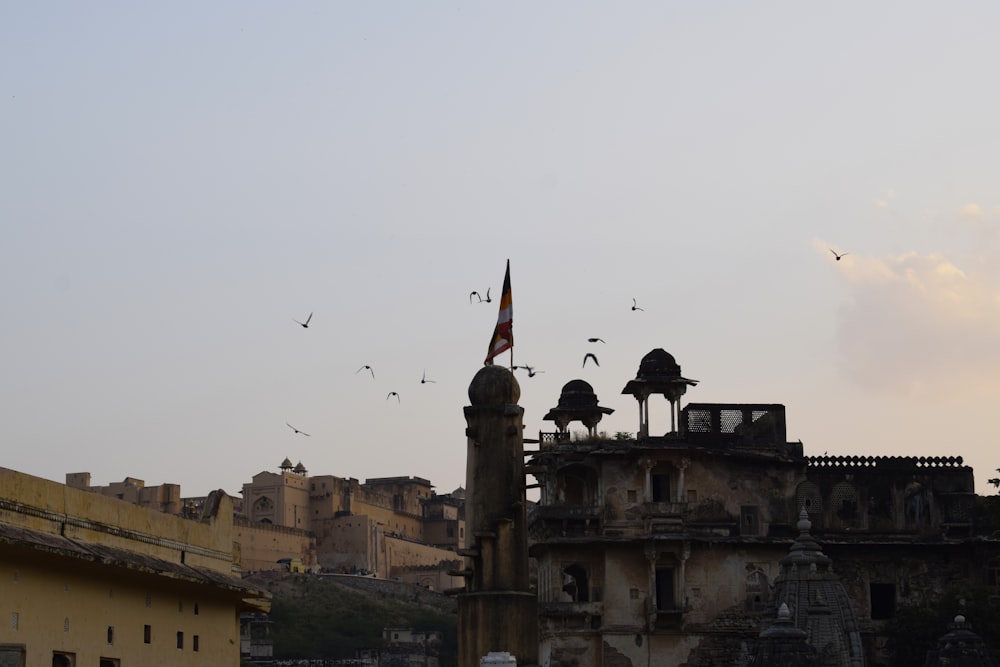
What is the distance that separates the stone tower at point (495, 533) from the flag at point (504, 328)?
1078mm

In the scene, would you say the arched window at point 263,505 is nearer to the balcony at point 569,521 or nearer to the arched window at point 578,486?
the arched window at point 578,486

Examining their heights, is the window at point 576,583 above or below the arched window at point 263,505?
below

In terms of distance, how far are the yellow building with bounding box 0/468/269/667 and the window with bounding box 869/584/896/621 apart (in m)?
24.4

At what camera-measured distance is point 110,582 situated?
913 inches

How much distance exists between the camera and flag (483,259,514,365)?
15.7 m

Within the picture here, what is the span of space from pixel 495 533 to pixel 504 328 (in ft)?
8.31

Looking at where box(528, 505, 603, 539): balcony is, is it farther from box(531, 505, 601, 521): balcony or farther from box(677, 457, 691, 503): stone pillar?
box(677, 457, 691, 503): stone pillar

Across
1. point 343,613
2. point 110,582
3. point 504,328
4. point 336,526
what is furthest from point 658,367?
point 336,526

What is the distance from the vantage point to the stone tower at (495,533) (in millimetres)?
13820

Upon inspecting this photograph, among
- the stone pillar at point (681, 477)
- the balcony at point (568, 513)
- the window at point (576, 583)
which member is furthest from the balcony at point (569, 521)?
the stone pillar at point (681, 477)

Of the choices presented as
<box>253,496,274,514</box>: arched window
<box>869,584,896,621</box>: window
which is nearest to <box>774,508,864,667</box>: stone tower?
<box>869,584,896,621</box>: window

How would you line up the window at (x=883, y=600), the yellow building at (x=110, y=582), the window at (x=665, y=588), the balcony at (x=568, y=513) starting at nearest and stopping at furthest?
the yellow building at (x=110, y=582) < the window at (x=665, y=588) < the balcony at (x=568, y=513) < the window at (x=883, y=600)

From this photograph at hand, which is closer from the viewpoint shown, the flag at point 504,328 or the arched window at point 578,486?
the flag at point 504,328

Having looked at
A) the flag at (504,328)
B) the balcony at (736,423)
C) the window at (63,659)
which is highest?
the balcony at (736,423)
